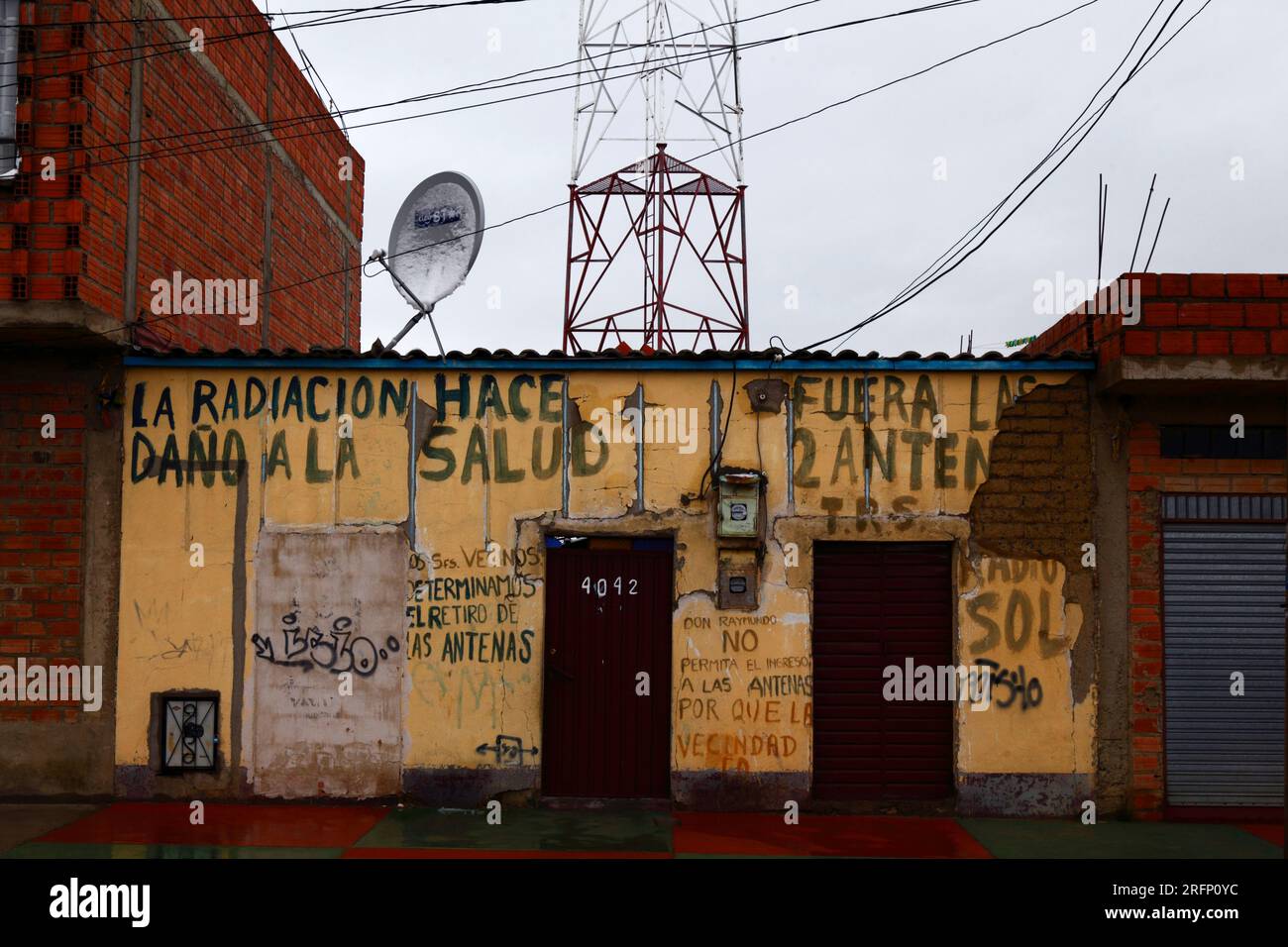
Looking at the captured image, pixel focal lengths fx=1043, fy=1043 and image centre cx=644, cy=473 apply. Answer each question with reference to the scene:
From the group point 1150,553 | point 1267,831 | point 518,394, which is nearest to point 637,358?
point 518,394

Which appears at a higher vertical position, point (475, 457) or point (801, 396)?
point (801, 396)

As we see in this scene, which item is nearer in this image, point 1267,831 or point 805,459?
point 1267,831

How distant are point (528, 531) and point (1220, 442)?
581 centimetres

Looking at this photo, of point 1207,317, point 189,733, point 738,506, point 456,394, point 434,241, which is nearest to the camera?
point 1207,317

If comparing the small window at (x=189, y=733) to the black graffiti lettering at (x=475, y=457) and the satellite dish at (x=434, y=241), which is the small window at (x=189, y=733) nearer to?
the black graffiti lettering at (x=475, y=457)

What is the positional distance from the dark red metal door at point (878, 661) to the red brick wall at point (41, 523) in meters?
6.22

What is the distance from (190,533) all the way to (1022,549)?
6971 millimetres

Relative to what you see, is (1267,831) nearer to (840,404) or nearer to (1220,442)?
(1220,442)

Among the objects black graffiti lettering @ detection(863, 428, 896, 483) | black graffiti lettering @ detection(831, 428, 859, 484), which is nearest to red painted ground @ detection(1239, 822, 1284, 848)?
black graffiti lettering @ detection(863, 428, 896, 483)

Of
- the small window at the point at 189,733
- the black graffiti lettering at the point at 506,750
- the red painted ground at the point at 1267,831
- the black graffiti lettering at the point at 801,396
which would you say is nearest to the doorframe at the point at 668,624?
the black graffiti lettering at the point at 506,750

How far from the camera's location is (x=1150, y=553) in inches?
340

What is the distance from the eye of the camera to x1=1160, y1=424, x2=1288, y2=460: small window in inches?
341

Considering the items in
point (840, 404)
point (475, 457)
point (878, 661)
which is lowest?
point (878, 661)
